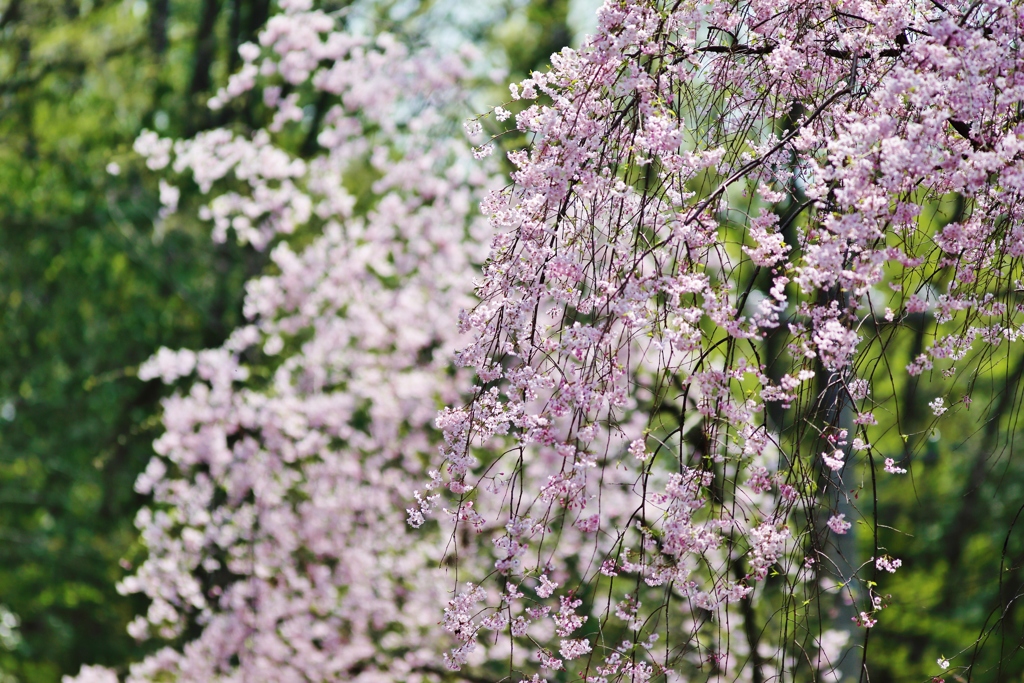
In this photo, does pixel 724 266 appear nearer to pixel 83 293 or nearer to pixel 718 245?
pixel 718 245

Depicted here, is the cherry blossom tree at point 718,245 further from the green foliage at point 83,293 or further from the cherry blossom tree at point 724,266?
the green foliage at point 83,293

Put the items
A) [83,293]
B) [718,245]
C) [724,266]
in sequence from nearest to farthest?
1. [718,245]
2. [724,266]
3. [83,293]

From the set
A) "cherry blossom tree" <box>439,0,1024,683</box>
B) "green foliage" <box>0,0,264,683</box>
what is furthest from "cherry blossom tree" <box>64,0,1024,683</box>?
"green foliage" <box>0,0,264,683</box>

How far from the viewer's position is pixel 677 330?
239 centimetres

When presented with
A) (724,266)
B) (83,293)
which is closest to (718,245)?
(724,266)

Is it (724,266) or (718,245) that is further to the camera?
A: (724,266)

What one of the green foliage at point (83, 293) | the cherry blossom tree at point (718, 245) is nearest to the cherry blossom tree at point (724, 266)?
the cherry blossom tree at point (718, 245)

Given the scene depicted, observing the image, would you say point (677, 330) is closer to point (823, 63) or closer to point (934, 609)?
point (823, 63)

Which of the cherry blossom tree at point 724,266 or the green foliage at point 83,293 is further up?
the green foliage at point 83,293

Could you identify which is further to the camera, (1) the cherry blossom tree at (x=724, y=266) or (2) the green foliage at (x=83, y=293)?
(2) the green foliage at (x=83, y=293)

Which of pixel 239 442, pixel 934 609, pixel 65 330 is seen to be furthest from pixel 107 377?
pixel 934 609

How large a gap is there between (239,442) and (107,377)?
1.48 metres

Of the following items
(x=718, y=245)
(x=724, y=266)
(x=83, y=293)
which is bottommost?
(x=718, y=245)

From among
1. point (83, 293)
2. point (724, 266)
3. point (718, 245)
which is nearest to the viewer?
point (718, 245)
